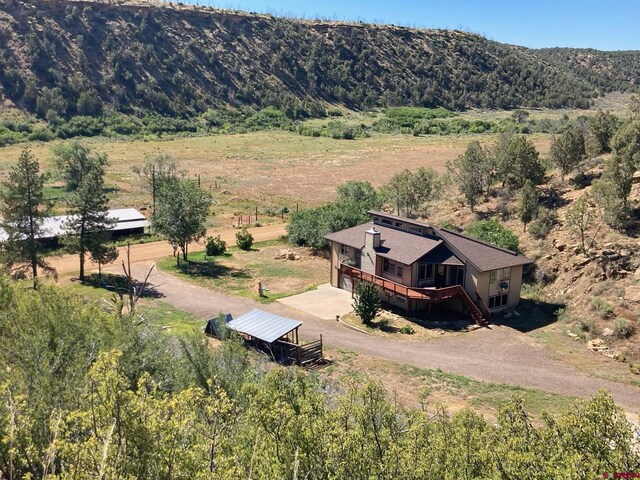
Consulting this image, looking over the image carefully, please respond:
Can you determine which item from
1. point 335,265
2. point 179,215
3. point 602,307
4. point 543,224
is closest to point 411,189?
point 543,224

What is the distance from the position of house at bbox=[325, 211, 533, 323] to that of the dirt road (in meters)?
17.4

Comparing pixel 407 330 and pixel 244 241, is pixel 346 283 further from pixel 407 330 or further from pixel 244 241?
pixel 244 241

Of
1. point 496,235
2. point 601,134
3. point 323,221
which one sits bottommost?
point 323,221

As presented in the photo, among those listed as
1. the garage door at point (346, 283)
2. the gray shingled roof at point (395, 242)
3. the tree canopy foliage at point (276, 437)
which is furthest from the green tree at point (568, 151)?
the tree canopy foliage at point (276, 437)

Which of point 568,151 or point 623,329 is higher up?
point 568,151

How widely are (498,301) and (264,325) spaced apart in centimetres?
1468

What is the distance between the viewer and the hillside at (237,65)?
389 feet

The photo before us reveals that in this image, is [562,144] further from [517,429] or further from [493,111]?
[493,111]

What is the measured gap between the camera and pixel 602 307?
31516mm

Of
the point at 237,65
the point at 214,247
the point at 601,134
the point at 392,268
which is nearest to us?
the point at 392,268

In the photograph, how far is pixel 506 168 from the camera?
48625 millimetres

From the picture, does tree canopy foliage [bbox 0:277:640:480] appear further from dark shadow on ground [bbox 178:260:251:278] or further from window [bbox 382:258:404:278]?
dark shadow on ground [bbox 178:260:251:278]

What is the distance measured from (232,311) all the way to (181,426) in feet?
79.8

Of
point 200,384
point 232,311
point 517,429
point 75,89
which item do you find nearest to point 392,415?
point 517,429
